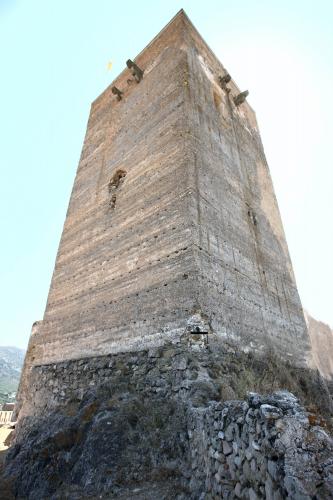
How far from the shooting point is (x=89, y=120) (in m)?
13.8

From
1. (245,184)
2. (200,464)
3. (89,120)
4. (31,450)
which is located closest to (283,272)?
(245,184)

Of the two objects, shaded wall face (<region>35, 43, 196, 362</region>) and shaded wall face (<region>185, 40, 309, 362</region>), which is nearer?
shaded wall face (<region>35, 43, 196, 362</region>)

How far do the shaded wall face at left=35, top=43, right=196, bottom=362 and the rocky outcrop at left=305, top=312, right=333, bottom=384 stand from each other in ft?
34.5

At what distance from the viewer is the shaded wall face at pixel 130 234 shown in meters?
6.21

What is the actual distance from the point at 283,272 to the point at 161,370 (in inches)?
238

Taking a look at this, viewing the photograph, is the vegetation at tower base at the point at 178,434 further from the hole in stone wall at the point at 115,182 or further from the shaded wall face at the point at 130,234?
the hole in stone wall at the point at 115,182

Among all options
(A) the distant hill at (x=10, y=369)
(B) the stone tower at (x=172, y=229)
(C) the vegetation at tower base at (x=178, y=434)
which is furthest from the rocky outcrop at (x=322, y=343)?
(A) the distant hill at (x=10, y=369)

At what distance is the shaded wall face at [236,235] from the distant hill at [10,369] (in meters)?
61.2

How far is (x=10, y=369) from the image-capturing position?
11406cm

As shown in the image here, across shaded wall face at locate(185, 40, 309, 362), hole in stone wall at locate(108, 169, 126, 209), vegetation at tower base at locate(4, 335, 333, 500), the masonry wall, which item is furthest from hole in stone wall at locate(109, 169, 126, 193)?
vegetation at tower base at locate(4, 335, 333, 500)

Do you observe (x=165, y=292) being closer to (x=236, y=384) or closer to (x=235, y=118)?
(x=236, y=384)

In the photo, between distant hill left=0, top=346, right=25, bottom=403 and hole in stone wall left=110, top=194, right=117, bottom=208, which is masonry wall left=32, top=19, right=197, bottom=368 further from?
distant hill left=0, top=346, right=25, bottom=403

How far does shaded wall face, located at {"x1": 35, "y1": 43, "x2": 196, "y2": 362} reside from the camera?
621 centimetres

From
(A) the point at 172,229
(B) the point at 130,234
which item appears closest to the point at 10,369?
(B) the point at 130,234
